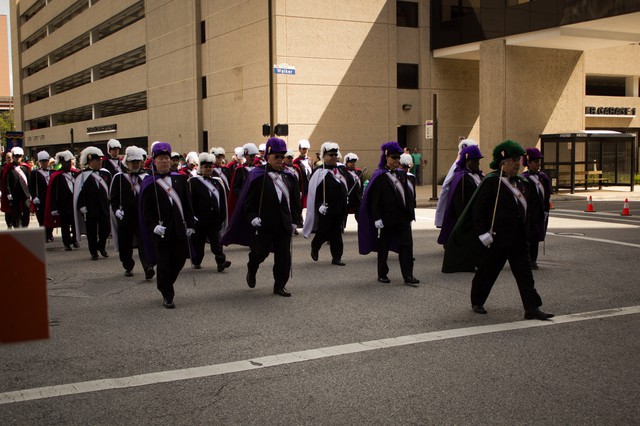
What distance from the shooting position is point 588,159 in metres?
29.7

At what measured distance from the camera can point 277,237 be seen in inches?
371

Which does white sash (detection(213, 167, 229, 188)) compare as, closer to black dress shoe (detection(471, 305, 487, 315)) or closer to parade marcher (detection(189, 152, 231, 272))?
parade marcher (detection(189, 152, 231, 272))

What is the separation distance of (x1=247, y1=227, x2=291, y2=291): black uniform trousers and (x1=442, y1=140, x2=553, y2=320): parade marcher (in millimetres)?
2492

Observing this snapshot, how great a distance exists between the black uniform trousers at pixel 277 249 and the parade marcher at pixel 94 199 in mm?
4660

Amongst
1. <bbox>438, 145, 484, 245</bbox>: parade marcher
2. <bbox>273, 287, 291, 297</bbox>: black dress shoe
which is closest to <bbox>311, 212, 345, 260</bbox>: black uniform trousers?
<bbox>438, 145, 484, 245</bbox>: parade marcher

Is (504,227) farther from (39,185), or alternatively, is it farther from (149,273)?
(39,185)

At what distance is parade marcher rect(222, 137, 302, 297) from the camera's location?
9.34 m

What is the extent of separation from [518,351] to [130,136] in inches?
1735

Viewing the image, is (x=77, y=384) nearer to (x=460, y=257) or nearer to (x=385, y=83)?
(x=460, y=257)

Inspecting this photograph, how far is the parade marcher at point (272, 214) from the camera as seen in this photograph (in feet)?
30.6

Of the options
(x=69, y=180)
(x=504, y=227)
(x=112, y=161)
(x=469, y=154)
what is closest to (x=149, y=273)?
(x=112, y=161)

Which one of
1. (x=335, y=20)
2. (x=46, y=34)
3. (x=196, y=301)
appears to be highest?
(x=46, y=34)

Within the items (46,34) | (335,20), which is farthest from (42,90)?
(335,20)

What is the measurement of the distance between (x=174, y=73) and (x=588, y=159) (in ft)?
73.7
